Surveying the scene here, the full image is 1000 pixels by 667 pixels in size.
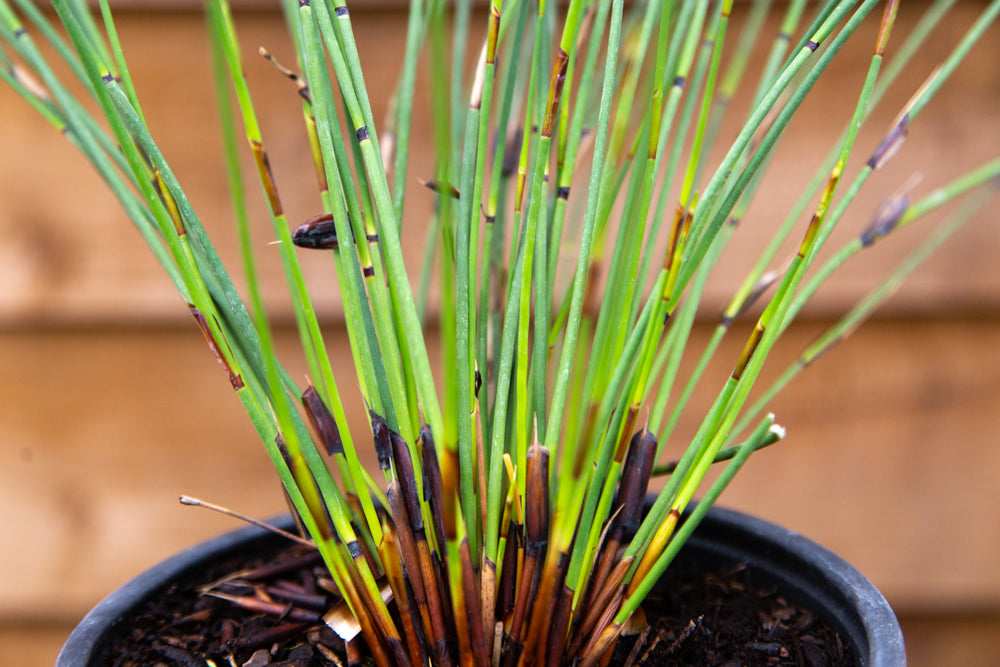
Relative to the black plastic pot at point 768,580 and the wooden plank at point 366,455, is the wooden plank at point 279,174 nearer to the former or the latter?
the wooden plank at point 366,455

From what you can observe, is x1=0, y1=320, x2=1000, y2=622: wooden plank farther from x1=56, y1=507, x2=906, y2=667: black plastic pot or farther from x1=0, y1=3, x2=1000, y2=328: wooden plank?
x1=56, y1=507, x2=906, y2=667: black plastic pot

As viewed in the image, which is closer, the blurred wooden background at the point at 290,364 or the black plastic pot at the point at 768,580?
the black plastic pot at the point at 768,580

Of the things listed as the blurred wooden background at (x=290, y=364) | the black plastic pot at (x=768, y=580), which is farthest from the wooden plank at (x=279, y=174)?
the black plastic pot at (x=768, y=580)

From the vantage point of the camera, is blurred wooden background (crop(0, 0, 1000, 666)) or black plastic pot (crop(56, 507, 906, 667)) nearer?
black plastic pot (crop(56, 507, 906, 667))

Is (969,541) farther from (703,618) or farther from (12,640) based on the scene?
(12,640)

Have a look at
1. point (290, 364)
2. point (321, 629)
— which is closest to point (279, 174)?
point (290, 364)

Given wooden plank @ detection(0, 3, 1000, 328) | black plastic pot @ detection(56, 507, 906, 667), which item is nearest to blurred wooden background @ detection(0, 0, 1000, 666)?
wooden plank @ detection(0, 3, 1000, 328)

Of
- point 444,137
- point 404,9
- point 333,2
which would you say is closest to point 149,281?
point 404,9
